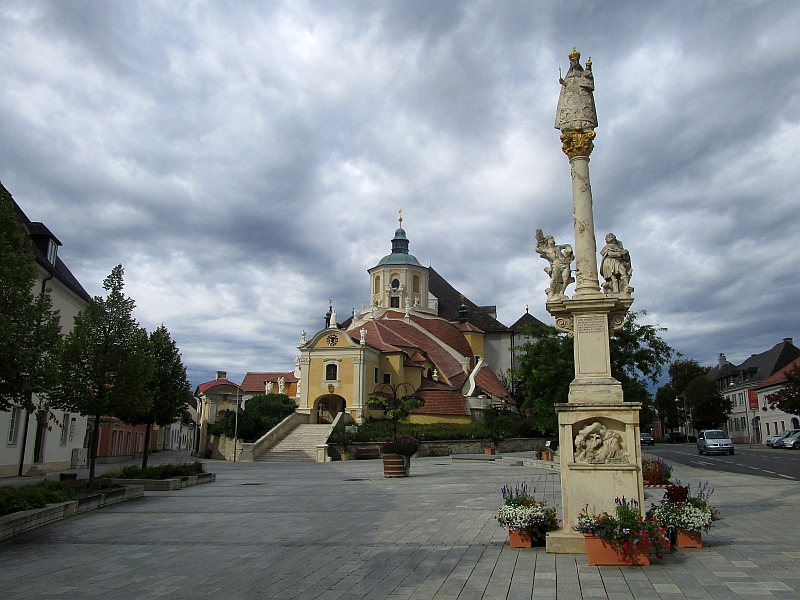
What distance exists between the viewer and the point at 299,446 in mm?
42188

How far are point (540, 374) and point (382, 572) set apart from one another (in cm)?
2577

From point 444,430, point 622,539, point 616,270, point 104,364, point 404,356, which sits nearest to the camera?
point 622,539

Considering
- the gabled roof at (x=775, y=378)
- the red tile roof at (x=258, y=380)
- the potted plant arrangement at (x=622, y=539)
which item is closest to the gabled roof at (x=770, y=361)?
the gabled roof at (x=775, y=378)

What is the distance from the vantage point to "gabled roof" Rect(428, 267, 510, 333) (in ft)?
245

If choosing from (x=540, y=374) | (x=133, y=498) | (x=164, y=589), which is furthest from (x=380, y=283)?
(x=164, y=589)

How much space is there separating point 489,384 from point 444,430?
1472cm

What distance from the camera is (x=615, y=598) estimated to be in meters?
6.26

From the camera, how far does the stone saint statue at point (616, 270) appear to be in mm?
9688

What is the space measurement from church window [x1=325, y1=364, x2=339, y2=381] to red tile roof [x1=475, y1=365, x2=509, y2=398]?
13532 millimetres

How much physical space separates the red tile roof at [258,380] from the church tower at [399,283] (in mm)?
12484

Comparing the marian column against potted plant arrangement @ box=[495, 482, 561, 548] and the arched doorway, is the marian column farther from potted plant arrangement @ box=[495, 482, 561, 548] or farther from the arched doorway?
the arched doorway

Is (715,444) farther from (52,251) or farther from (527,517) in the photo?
(52,251)

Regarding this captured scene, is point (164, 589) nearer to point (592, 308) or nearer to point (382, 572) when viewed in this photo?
point (382, 572)

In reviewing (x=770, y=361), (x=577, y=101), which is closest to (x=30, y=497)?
(x=577, y=101)
